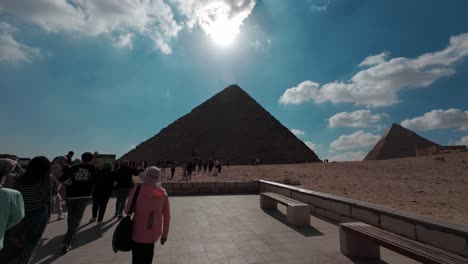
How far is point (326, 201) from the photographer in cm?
508

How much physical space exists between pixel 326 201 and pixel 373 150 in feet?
257

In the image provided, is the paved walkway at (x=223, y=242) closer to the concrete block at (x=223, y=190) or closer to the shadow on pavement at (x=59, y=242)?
the shadow on pavement at (x=59, y=242)

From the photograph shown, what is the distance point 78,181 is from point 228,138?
72.9 m

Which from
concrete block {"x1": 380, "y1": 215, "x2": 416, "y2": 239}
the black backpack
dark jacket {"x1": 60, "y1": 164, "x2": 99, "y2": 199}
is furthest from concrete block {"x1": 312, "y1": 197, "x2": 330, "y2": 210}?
dark jacket {"x1": 60, "y1": 164, "x2": 99, "y2": 199}

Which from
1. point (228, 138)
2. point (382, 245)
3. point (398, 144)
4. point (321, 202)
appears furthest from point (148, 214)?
point (398, 144)

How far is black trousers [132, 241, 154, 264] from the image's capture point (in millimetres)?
2381

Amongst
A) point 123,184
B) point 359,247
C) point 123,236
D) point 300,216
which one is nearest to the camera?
point 123,236

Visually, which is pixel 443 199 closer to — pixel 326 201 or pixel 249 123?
pixel 326 201

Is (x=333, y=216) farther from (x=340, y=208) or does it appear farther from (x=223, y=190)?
(x=223, y=190)

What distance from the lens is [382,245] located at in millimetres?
2664

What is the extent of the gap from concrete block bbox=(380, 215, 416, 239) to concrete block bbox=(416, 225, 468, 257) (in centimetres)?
9

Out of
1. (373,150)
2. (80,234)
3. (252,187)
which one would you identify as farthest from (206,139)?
(80,234)

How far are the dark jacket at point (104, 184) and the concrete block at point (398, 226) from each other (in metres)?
5.11

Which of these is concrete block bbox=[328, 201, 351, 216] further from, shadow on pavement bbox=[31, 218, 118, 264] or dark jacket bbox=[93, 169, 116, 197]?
dark jacket bbox=[93, 169, 116, 197]
